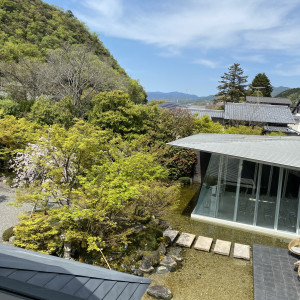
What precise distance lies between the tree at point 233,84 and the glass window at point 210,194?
1725 inches

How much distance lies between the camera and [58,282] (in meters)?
2.03

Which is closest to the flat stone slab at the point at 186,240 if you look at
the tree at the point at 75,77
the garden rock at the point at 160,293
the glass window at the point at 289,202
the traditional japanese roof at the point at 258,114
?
the garden rock at the point at 160,293

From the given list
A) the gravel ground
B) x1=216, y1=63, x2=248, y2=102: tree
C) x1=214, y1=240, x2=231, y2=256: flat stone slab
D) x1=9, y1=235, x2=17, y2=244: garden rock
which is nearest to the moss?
x1=214, y1=240, x2=231, y2=256: flat stone slab

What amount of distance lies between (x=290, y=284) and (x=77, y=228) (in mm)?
5924

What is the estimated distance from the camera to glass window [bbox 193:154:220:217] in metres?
10.6

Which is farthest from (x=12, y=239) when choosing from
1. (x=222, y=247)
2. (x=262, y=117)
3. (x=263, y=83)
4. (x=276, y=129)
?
(x=263, y=83)

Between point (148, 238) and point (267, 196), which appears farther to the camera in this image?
point (267, 196)

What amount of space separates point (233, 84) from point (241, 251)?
4884cm

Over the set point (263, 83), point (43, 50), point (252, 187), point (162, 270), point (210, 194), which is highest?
point (263, 83)

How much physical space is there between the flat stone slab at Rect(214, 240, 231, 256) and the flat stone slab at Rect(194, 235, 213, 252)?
25 centimetres

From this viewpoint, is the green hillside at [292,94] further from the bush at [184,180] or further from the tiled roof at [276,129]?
the bush at [184,180]

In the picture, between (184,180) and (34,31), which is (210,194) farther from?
(34,31)

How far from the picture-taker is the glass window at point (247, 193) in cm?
996

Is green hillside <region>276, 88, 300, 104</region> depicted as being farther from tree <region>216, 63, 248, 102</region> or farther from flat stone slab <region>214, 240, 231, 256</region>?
flat stone slab <region>214, 240, 231, 256</region>
